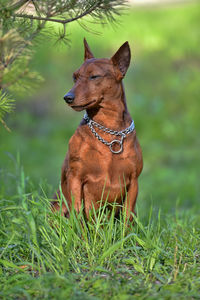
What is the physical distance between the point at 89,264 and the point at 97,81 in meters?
1.16

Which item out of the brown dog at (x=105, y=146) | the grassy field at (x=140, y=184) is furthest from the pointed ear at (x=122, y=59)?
the grassy field at (x=140, y=184)

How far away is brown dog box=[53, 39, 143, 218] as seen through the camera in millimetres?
3135

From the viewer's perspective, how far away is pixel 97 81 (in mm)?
3068

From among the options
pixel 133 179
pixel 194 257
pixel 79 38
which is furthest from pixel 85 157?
pixel 79 38

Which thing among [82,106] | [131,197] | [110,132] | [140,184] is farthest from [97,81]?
[140,184]

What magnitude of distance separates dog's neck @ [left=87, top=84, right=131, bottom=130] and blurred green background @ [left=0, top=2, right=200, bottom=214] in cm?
285

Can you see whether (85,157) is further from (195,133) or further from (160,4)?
(160,4)

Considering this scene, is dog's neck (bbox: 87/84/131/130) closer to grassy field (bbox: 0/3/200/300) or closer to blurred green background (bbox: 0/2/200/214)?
grassy field (bbox: 0/3/200/300)

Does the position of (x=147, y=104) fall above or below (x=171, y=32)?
below

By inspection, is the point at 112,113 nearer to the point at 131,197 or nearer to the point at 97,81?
the point at 97,81

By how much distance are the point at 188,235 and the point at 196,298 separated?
1.03m

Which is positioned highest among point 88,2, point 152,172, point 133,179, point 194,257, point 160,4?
point 160,4

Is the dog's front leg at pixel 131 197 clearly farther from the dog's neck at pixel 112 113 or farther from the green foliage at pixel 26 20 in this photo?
the green foliage at pixel 26 20

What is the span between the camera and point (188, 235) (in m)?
3.42
